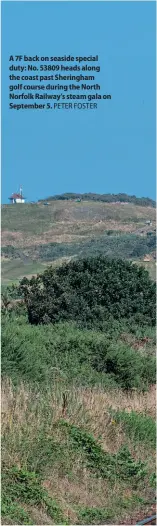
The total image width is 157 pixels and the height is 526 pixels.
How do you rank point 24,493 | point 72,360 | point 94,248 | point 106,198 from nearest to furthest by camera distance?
point 24,493
point 72,360
point 94,248
point 106,198

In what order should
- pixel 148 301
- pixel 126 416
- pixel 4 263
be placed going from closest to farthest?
1. pixel 126 416
2. pixel 148 301
3. pixel 4 263

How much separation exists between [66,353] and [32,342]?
826 millimetres

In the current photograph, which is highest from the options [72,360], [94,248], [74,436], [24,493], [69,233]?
[69,233]

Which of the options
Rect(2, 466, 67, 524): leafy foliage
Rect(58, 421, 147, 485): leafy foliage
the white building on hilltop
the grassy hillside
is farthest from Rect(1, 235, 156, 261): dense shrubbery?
Rect(2, 466, 67, 524): leafy foliage

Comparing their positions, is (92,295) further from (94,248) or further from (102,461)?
(94,248)

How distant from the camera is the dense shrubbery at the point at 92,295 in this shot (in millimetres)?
29375

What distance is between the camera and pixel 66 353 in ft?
69.9

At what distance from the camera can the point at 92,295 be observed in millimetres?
29875

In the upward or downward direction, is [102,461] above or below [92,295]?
below

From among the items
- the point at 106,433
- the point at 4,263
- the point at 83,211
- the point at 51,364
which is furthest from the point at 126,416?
the point at 83,211

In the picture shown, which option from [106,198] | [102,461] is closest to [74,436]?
[102,461]

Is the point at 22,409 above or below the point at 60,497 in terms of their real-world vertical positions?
above

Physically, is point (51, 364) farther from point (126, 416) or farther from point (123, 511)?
point (123, 511)

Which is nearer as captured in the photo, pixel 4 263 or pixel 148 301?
pixel 148 301
